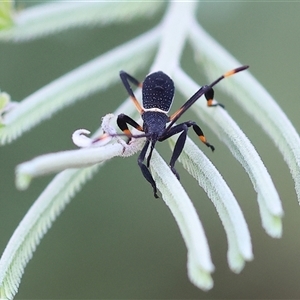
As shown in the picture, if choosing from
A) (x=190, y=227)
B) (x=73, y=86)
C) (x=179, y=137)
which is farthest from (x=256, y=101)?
(x=190, y=227)

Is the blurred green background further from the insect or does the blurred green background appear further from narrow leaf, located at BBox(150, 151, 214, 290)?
narrow leaf, located at BBox(150, 151, 214, 290)

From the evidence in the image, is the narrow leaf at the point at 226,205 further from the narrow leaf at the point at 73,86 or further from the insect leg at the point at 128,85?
the narrow leaf at the point at 73,86

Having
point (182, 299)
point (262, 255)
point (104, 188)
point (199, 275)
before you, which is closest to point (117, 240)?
point (104, 188)

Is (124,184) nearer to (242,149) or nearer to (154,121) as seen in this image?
(154,121)

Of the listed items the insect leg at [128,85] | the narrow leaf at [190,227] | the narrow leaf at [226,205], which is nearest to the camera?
→ the narrow leaf at [190,227]

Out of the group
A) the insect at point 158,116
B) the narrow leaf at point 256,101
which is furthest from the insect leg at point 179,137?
the narrow leaf at point 256,101

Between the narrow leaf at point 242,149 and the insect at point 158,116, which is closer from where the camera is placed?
the narrow leaf at point 242,149

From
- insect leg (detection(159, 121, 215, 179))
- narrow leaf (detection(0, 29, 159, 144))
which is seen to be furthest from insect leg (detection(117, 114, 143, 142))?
narrow leaf (detection(0, 29, 159, 144))
